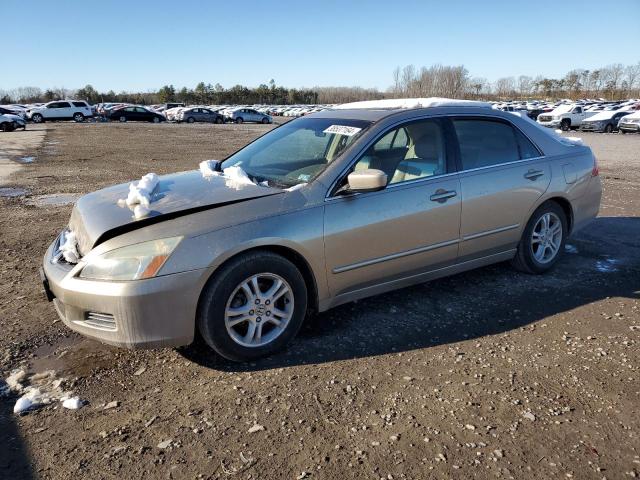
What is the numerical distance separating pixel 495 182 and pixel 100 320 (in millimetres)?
3243

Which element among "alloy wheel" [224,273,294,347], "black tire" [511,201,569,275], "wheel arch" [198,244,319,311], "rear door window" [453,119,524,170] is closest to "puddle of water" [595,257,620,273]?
"black tire" [511,201,569,275]

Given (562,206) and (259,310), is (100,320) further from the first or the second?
(562,206)

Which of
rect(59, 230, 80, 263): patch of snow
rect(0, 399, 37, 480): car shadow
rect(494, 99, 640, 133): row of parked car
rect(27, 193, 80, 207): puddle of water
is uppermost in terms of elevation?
rect(59, 230, 80, 263): patch of snow

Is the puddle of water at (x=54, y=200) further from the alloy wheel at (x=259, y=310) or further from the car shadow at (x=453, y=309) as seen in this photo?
the alloy wheel at (x=259, y=310)

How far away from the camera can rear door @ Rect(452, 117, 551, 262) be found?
4184mm

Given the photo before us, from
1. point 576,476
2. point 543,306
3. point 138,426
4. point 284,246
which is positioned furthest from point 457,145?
point 138,426

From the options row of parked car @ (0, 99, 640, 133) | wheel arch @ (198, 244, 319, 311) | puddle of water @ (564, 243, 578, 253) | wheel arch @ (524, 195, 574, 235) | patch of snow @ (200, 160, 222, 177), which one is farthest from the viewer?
row of parked car @ (0, 99, 640, 133)

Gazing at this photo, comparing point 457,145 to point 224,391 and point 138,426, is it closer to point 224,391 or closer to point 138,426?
point 224,391

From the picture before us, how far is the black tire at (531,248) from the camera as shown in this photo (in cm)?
472

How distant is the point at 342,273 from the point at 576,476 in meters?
1.81

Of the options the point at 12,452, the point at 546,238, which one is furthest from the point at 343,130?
the point at 12,452

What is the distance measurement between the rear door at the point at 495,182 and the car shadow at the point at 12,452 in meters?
3.28

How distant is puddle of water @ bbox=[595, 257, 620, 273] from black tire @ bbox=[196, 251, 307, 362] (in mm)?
3400

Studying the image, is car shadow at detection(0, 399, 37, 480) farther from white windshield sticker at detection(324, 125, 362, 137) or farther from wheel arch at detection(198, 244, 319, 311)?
white windshield sticker at detection(324, 125, 362, 137)
